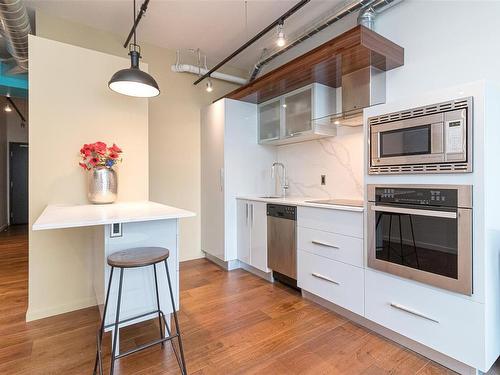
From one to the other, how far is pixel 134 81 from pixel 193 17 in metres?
1.43

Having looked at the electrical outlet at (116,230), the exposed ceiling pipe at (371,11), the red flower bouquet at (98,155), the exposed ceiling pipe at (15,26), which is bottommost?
the electrical outlet at (116,230)

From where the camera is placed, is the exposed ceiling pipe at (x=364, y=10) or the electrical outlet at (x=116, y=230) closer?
the electrical outlet at (x=116, y=230)

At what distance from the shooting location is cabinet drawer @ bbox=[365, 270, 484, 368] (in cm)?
150

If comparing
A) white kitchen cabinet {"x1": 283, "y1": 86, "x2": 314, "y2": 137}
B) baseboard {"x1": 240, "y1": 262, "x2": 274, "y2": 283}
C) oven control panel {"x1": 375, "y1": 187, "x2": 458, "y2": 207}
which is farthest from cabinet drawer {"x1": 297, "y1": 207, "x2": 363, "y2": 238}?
white kitchen cabinet {"x1": 283, "y1": 86, "x2": 314, "y2": 137}

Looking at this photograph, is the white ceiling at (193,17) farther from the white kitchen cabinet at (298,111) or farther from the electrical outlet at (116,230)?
the electrical outlet at (116,230)

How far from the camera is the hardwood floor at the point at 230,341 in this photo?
169cm

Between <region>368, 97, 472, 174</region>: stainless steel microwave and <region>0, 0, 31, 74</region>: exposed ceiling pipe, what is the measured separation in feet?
10.1

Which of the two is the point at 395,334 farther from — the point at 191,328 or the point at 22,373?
the point at 22,373

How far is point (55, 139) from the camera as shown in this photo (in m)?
2.37

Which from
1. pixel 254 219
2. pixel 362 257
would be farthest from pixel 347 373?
pixel 254 219

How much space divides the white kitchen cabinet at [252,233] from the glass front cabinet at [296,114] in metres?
0.91

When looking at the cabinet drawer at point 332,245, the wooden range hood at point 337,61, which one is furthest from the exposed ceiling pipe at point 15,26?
the cabinet drawer at point 332,245

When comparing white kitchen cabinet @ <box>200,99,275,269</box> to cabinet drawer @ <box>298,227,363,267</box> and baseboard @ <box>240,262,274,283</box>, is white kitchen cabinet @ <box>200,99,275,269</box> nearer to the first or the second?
baseboard @ <box>240,262,274,283</box>

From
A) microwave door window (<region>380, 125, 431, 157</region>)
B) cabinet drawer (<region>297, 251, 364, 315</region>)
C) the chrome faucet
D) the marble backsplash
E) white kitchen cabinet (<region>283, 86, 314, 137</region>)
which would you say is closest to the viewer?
microwave door window (<region>380, 125, 431, 157</region>)
